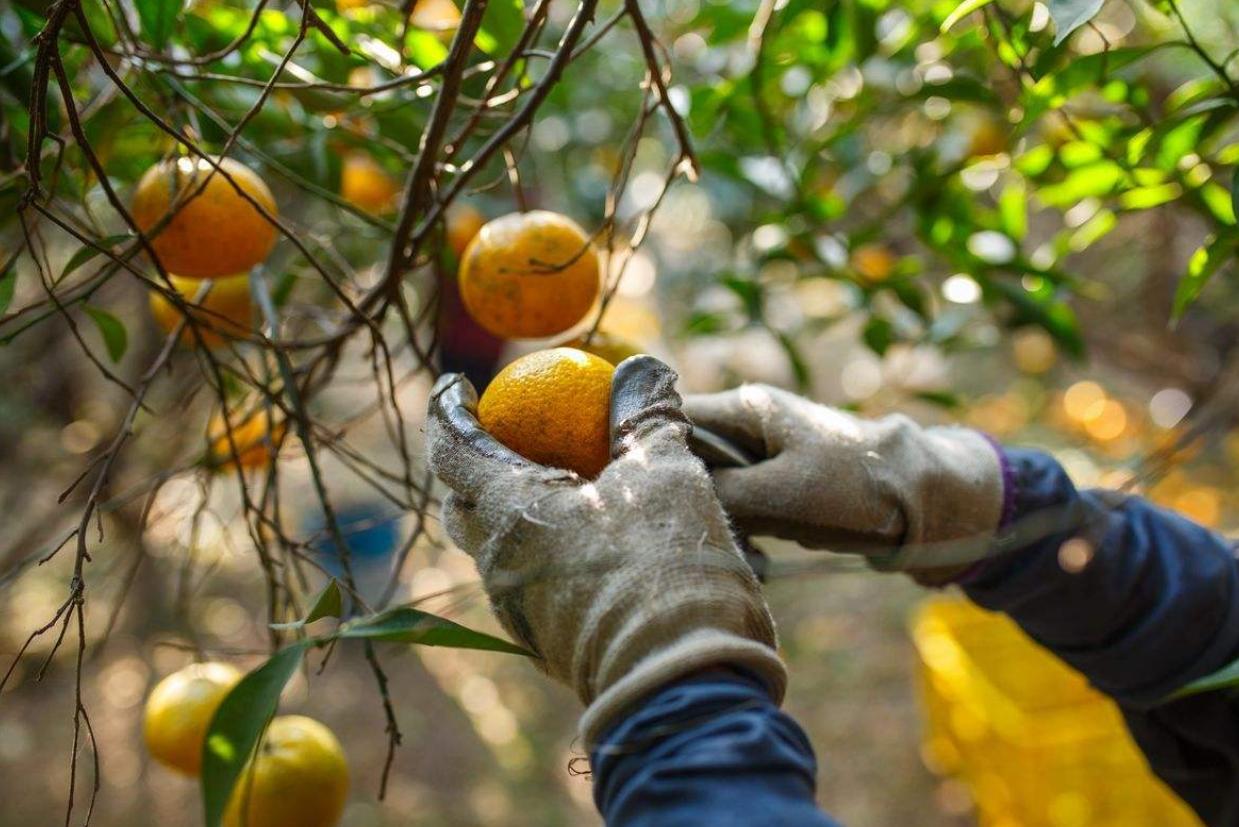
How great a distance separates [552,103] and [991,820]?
1514 millimetres

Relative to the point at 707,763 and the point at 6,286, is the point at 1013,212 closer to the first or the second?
the point at 707,763

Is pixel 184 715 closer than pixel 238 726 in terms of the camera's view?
No

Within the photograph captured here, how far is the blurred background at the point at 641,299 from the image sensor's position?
0.85 meters

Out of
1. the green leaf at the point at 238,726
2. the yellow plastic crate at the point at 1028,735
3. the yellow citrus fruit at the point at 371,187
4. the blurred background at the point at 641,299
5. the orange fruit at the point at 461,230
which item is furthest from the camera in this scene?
the yellow plastic crate at the point at 1028,735

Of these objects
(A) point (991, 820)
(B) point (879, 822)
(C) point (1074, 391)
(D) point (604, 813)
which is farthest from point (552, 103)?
(C) point (1074, 391)

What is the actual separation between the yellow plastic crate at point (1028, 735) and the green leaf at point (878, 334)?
687 mm

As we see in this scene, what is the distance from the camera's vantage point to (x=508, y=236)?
76cm

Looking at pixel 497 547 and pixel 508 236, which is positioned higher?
pixel 508 236

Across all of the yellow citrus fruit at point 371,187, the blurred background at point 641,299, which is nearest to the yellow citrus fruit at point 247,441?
the blurred background at point 641,299

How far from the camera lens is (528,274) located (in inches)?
29.5

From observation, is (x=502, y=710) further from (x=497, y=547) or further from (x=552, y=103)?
(x=497, y=547)

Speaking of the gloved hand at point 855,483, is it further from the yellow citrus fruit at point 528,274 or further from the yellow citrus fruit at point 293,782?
the yellow citrus fruit at point 293,782

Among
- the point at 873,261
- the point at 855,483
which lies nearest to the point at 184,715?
the point at 855,483

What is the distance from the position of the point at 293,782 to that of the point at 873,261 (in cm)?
122
